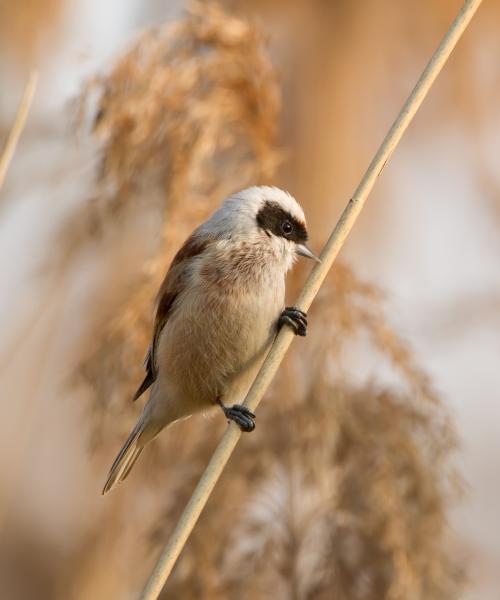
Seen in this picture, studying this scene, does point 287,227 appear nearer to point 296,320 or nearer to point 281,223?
point 281,223

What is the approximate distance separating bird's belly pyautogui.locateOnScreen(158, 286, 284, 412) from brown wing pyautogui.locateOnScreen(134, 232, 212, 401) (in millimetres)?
72

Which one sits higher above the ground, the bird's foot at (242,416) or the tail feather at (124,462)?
the bird's foot at (242,416)

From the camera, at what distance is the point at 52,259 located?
4.05 m

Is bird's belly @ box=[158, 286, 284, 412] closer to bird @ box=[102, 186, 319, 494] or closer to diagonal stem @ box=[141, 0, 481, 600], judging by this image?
bird @ box=[102, 186, 319, 494]

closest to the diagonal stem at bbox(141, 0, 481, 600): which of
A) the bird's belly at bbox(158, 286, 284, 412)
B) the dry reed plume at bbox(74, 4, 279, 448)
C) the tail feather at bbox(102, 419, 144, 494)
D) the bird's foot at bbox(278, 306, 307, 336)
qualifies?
the bird's foot at bbox(278, 306, 307, 336)

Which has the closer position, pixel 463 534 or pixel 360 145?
pixel 463 534

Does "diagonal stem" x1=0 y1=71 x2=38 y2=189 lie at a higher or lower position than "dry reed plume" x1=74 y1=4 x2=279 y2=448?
lower

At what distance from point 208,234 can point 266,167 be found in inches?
40.0

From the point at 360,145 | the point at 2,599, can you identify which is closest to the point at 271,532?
the point at 2,599

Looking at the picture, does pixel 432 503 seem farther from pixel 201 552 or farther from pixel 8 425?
pixel 8 425

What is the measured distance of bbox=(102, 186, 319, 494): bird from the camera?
2600mm

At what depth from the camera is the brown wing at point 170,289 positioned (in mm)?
2824

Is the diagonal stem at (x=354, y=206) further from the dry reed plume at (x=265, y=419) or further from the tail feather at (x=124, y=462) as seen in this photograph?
the dry reed plume at (x=265, y=419)

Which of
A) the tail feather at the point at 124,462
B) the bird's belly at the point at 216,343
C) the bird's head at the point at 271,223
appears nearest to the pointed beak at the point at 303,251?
the bird's head at the point at 271,223
